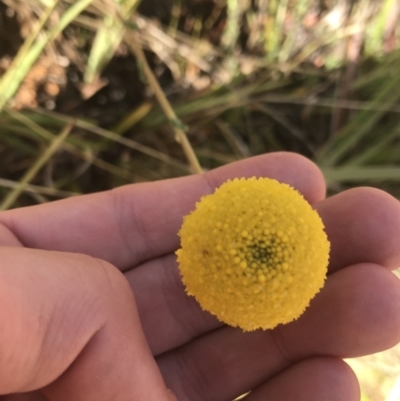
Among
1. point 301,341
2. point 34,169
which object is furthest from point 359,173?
point 34,169

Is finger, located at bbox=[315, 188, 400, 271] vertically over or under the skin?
over

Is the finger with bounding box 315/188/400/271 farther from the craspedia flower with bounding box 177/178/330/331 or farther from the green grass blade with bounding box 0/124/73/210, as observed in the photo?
the green grass blade with bounding box 0/124/73/210

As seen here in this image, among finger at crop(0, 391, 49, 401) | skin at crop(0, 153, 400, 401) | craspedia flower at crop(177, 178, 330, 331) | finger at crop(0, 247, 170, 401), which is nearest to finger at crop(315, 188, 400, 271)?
skin at crop(0, 153, 400, 401)

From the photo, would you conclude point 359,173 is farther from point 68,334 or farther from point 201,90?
point 68,334

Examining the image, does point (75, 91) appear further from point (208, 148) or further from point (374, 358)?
point (374, 358)

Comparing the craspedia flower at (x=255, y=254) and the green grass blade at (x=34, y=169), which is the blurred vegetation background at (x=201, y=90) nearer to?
the green grass blade at (x=34, y=169)

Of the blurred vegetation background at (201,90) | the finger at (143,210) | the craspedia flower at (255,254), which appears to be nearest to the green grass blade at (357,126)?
the blurred vegetation background at (201,90)

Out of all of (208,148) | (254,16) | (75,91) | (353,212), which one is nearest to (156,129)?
(208,148)
